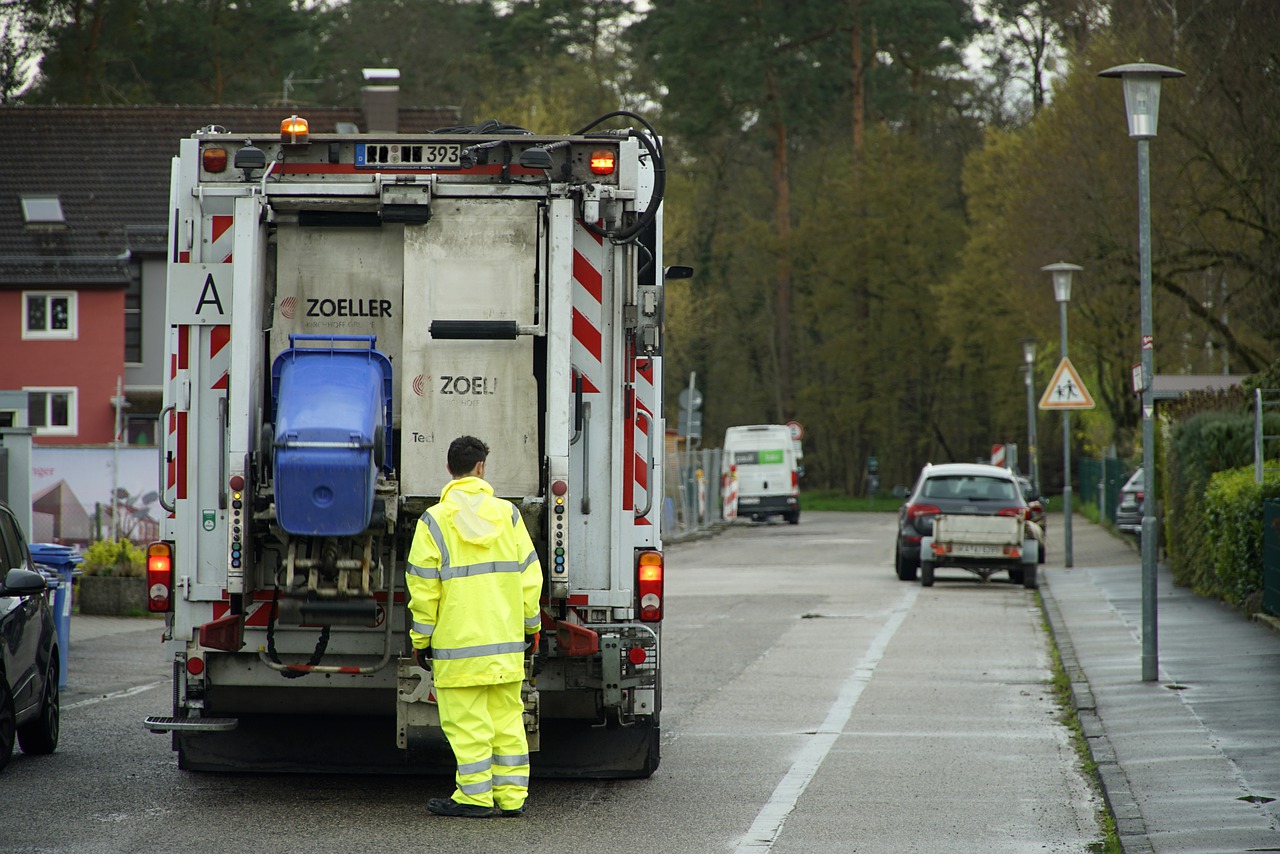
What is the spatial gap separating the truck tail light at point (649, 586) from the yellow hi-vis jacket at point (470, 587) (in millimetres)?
698

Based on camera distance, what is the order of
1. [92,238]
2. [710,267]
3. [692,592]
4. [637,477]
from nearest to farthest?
1. [637,477]
2. [692,592]
3. [92,238]
4. [710,267]

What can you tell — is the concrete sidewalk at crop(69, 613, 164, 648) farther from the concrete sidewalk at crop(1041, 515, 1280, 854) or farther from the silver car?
the silver car

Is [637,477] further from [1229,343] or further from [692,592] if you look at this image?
[1229,343]

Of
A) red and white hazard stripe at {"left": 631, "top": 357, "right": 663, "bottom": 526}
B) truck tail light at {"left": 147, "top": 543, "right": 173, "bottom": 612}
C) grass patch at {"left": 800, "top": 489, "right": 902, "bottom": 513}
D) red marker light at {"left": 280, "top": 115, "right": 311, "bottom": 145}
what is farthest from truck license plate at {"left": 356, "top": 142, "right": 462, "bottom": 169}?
grass patch at {"left": 800, "top": 489, "right": 902, "bottom": 513}

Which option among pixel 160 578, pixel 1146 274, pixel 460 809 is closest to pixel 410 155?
pixel 160 578

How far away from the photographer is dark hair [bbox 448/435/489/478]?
7.88 metres

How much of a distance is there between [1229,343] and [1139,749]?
76.3 feet

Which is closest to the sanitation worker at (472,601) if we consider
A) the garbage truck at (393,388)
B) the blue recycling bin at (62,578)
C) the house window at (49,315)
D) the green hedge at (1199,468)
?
the garbage truck at (393,388)

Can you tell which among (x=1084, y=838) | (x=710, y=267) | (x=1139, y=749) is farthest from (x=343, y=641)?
(x=710, y=267)

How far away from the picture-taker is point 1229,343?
105 ft

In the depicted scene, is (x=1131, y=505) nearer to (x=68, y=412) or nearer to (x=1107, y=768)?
(x=68, y=412)

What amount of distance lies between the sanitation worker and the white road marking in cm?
123

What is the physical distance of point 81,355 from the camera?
4191cm

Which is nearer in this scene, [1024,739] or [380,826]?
[380,826]
